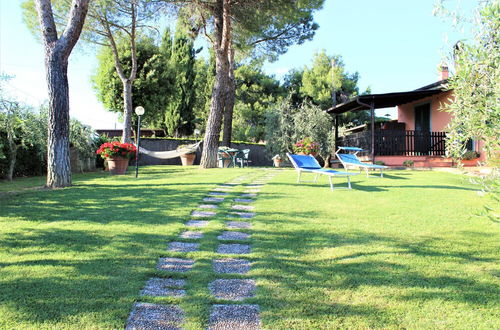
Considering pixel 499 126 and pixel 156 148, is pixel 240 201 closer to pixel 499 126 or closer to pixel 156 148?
pixel 499 126

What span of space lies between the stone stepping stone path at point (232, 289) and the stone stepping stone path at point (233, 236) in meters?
0.97

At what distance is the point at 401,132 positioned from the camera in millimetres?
13195

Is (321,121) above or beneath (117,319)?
above

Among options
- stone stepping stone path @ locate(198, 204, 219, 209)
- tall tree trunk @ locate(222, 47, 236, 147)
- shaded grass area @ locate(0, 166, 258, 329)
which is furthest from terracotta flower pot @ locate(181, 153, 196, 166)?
stone stepping stone path @ locate(198, 204, 219, 209)

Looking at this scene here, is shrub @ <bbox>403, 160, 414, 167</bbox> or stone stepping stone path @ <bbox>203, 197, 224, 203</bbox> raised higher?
shrub @ <bbox>403, 160, 414, 167</bbox>

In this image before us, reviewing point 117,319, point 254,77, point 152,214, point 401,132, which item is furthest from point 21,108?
point 254,77

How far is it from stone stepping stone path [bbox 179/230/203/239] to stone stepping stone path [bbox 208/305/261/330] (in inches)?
56.4

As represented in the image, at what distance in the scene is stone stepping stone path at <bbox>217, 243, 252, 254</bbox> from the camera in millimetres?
→ 3154

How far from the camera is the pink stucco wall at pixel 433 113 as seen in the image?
1318 centimetres

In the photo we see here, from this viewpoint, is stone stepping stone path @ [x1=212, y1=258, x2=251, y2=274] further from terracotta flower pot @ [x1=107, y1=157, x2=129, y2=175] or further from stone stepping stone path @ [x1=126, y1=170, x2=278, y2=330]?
terracotta flower pot @ [x1=107, y1=157, x2=129, y2=175]

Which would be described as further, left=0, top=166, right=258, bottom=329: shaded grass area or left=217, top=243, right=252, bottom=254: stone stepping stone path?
left=217, top=243, right=252, bottom=254: stone stepping stone path

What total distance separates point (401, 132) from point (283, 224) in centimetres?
1061

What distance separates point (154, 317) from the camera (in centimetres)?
202

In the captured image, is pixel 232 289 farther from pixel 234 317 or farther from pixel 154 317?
pixel 154 317
